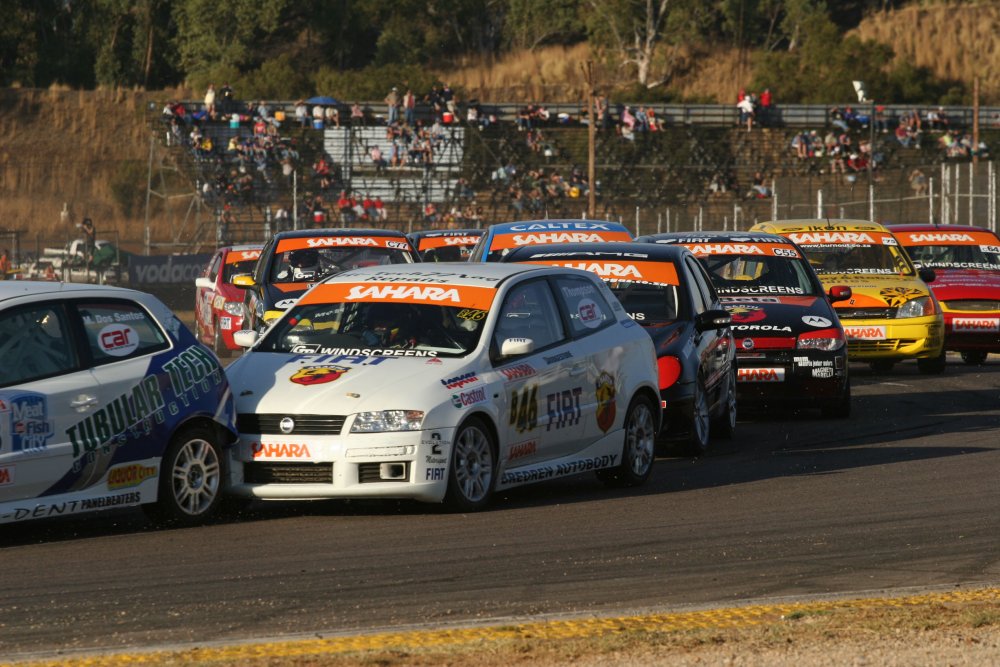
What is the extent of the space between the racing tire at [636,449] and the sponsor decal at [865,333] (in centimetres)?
776

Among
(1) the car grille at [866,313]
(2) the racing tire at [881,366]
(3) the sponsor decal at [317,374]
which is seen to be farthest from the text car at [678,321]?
(2) the racing tire at [881,366]

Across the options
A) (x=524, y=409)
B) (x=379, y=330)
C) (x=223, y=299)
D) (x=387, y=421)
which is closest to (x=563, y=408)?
(x=524, y=409)

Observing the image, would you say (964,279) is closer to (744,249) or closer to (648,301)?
(744,249)

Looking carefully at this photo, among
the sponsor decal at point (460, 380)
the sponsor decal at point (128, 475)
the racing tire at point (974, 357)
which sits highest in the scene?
the sponsor decal at point (460, 380)

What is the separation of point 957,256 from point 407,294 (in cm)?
1438

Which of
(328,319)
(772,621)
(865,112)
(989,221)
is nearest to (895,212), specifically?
(989,221)

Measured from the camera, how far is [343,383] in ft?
30.2

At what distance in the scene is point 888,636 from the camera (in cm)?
609

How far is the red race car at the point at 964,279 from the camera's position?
69.7ft

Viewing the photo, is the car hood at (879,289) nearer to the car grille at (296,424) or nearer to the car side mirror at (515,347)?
the car side mirror at (515,347)

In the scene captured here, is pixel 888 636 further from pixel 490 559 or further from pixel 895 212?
pixel 895 212

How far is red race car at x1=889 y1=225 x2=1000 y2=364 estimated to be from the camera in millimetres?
21234

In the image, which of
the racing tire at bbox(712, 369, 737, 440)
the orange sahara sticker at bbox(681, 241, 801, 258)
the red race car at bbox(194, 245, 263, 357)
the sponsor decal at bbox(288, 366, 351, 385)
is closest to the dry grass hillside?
the red race car at bbox(194, 245, 263, 357)

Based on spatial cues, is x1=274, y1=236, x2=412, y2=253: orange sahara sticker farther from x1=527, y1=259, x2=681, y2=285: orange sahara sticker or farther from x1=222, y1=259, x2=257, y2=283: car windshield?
x1=527, y1=259, x2=681, y2=285: orange sahara sticker
